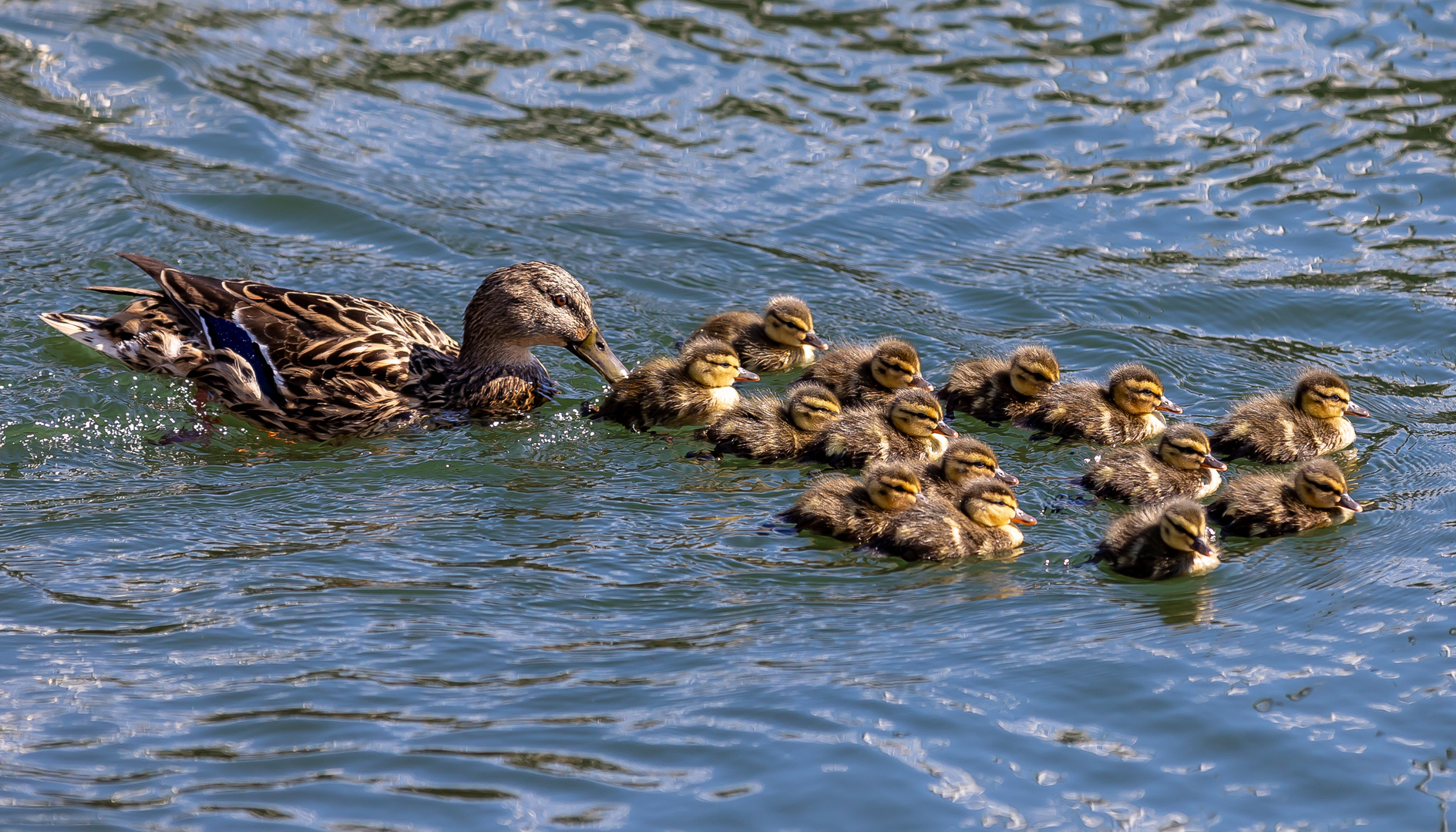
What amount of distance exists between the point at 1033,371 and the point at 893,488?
1.32 metres

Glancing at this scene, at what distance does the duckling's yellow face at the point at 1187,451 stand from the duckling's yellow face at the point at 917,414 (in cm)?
92

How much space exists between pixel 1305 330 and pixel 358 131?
621 centimetres

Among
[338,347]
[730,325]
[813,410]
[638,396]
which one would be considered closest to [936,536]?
[813,410]

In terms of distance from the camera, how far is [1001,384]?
7.07 metres

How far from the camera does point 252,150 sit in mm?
10227

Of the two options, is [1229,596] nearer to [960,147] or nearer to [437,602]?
[437,602]

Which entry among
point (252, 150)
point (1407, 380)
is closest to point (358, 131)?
point (252, 150)

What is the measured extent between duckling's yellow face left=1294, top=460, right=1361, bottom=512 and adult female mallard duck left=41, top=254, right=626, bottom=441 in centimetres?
311

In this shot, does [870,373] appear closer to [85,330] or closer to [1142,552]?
[1142,552]

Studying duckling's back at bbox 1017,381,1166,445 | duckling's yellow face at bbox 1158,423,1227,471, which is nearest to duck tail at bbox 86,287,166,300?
duckling's back at bbox 1017,381,1166,445

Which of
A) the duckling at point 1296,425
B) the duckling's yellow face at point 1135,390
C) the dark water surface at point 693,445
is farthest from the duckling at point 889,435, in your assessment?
the duckling at point 1296,425

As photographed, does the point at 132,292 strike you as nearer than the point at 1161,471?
No

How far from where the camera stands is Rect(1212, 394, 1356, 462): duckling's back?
21.9ft

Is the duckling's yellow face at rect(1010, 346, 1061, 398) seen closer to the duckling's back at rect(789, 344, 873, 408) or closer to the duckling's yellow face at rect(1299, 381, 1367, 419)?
the duckling's back at rect(789, 344, 873, 408)
